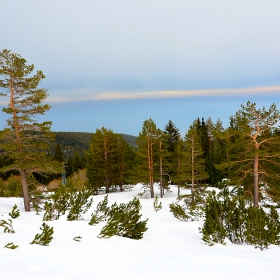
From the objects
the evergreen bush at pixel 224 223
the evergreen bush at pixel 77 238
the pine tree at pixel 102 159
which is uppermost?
the evergreen bush at pixel 77 238

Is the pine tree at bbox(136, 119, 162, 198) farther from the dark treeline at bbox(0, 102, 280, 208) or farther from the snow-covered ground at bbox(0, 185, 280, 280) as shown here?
the snow-covered ground at bbox(0, 185, 280, 280)

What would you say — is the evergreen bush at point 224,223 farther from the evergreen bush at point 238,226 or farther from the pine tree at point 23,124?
the pine tree at point 23,124

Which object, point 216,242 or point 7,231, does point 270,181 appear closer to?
point 216,242

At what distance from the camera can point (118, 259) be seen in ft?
21.7

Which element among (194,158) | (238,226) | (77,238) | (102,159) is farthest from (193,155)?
(77,238)

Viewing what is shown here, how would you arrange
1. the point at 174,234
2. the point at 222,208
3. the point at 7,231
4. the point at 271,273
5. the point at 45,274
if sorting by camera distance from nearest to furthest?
the point at 45,274, the point at 271,273, the point at 7,231, the point at 222,208, the point at 174,234

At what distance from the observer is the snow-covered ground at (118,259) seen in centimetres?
533

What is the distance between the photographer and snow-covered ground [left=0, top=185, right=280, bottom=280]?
5.33 m

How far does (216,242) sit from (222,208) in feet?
4.02

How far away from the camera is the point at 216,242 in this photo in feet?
31.0

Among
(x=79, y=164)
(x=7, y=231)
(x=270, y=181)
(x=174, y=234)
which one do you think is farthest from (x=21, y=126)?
(x=79, y=164)

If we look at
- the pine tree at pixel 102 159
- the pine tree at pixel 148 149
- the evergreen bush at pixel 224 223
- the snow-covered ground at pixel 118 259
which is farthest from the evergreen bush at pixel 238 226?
the pine tree at pixel 102 159

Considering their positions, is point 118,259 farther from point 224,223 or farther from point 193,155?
point 193,155

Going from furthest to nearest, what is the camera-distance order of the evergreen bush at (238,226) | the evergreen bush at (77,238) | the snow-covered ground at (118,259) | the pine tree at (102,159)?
1. the pine tree at (102,159)
2. the evergreen bush at (238,226)
3. the evergreen bush at (77,238)
4. the snow-covered ground at (118,259)
